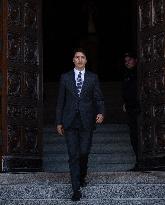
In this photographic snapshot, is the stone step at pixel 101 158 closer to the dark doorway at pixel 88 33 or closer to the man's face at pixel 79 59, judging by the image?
the man's face at pixel 79 59

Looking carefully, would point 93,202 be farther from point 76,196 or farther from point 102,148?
point 102,148

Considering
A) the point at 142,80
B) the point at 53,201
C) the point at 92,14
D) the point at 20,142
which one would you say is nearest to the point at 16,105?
the point at 20,142

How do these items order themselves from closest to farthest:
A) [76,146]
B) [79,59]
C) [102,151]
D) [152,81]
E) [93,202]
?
[93,202]
[76,146]
[79,59]
[152,81]
[102,151]

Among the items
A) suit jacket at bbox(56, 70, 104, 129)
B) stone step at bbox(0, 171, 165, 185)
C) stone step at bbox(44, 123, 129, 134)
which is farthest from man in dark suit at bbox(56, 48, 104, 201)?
stone step at bbox(44, 123, 129, 134)

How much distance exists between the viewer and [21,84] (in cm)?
991

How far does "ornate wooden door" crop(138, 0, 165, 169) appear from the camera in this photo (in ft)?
31.6

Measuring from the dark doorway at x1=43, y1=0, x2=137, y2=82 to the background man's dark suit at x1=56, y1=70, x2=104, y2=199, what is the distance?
11.9 meters

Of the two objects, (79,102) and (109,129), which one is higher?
(79,102)

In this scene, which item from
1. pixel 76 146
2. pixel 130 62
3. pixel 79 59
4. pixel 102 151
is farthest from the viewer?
pixel 102 151

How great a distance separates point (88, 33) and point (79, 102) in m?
12.3

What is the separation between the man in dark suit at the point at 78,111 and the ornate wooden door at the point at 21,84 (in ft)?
7.04

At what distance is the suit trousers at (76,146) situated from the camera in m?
7.48

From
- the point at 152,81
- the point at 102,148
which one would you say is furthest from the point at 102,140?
the point at 152,81

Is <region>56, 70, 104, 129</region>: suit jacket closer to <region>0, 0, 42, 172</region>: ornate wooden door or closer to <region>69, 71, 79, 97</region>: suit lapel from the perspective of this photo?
<region>69, 71, 79, 97</region>: suit lapel
